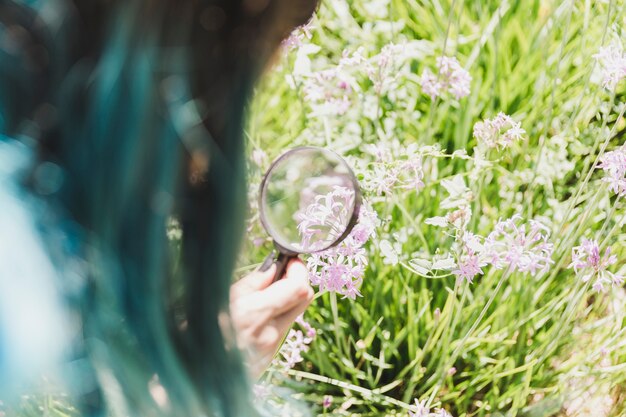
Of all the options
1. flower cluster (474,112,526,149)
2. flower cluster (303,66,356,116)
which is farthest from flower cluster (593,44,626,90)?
flower cluster (303,66,356,116)

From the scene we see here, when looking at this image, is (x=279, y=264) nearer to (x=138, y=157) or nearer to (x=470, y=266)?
(x=470, y=266)

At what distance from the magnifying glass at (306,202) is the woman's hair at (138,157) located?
343 millimetres

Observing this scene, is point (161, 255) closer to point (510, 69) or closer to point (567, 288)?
point (567, 288)

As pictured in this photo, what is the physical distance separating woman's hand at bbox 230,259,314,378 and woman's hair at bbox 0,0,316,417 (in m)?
0.23

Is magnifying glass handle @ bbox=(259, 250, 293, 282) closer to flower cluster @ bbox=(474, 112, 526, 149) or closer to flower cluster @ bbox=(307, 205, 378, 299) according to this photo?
flower cluster @ bbox=(307, 205, 378, 299)

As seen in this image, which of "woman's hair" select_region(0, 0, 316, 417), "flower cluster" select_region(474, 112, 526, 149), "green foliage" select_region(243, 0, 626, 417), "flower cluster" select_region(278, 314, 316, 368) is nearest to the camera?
"woman's hair" select_region(0, 0, 316, 417)

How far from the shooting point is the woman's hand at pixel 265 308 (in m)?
1.26

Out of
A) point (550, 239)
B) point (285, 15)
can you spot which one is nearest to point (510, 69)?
point (550, 239)

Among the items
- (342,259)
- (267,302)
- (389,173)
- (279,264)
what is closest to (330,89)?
(389,173)

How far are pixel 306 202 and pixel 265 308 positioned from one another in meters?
0.28

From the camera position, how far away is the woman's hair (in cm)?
86

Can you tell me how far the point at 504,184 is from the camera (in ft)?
7.03

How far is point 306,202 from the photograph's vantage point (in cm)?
148

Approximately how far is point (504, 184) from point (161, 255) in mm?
1384
